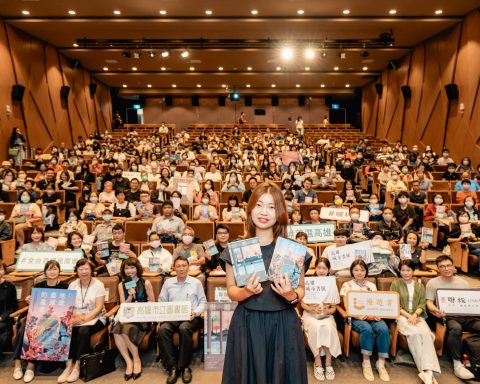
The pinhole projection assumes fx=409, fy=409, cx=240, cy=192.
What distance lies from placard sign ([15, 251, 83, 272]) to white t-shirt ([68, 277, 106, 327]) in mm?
776

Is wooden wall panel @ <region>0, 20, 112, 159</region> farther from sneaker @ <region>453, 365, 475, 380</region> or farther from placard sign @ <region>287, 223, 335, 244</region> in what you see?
sneaker @ <region>453, 365, 475, 380</region>

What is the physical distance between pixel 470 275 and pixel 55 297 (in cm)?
529

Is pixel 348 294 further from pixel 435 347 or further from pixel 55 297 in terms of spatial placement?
pixel 55 297

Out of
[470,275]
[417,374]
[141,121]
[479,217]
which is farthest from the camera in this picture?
[141,121]

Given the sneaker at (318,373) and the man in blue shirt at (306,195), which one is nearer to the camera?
the sneaker at (318,373)

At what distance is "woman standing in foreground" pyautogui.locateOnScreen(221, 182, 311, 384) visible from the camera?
162 centimetres

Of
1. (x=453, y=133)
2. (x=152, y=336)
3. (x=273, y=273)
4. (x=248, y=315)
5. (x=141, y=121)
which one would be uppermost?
(x=141, y=121)

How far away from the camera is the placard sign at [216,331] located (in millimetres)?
3365

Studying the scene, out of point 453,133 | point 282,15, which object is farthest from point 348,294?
point 453,133

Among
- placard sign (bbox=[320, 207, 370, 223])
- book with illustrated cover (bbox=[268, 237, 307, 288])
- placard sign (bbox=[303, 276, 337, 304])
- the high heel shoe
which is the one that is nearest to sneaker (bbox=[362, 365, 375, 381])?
placard sign (bbox=[303, 276, 337, 304])

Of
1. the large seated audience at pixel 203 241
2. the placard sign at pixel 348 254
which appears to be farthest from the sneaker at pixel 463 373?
the placard sign at pixel 348 254

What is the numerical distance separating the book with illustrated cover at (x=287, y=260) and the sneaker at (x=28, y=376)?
9.56 feet

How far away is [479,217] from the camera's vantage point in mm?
6633

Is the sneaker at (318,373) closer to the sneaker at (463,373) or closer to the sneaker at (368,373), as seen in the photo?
the sneaker at (368,373)
